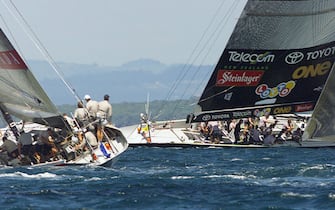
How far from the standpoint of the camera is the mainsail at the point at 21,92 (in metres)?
31.9

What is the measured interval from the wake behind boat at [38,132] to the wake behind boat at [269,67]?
42.0 ft

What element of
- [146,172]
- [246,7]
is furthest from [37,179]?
[246,7]

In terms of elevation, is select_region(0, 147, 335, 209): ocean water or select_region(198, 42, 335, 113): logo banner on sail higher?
select_region(198, 42, 335, 113): logo banner on sail

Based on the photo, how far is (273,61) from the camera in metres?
46.5

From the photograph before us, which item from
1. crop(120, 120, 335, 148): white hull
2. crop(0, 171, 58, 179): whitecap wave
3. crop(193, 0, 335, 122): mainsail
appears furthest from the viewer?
crop(193, 0, 335, 122): mainsail

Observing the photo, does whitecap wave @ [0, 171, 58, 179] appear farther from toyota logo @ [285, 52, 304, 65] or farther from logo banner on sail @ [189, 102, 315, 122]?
toyota logo @ [285, 52, 304, 65]

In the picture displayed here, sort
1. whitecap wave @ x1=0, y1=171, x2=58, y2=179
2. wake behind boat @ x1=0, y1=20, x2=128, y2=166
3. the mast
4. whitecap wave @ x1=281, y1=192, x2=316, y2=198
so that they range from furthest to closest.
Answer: the mast → wake behind boat @ x1=0, y1=20, x2=128, y2=166 → whitecap wave @ x1=0, y1=171, x2=58, y2=179 → whitecap wave @ x1=281, y1=192, x2=316, y2=198

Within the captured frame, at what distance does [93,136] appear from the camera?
3234cm

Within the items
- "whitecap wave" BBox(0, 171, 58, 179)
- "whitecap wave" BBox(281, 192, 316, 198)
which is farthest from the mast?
"whitecap wave" BBox(281, 192, 316, 198)

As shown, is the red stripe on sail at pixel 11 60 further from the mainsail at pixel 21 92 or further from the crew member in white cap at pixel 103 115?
the crew member in white cap at pixel 103 115

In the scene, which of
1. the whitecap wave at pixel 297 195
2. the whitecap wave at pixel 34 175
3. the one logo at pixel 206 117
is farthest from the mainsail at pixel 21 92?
the one logo at pixel 206 117

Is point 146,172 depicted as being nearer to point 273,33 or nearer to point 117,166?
point 117,166

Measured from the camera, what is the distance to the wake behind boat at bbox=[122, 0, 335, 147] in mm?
45219

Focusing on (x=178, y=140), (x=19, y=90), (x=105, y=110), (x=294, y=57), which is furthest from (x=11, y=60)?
(x=294, y=57)
